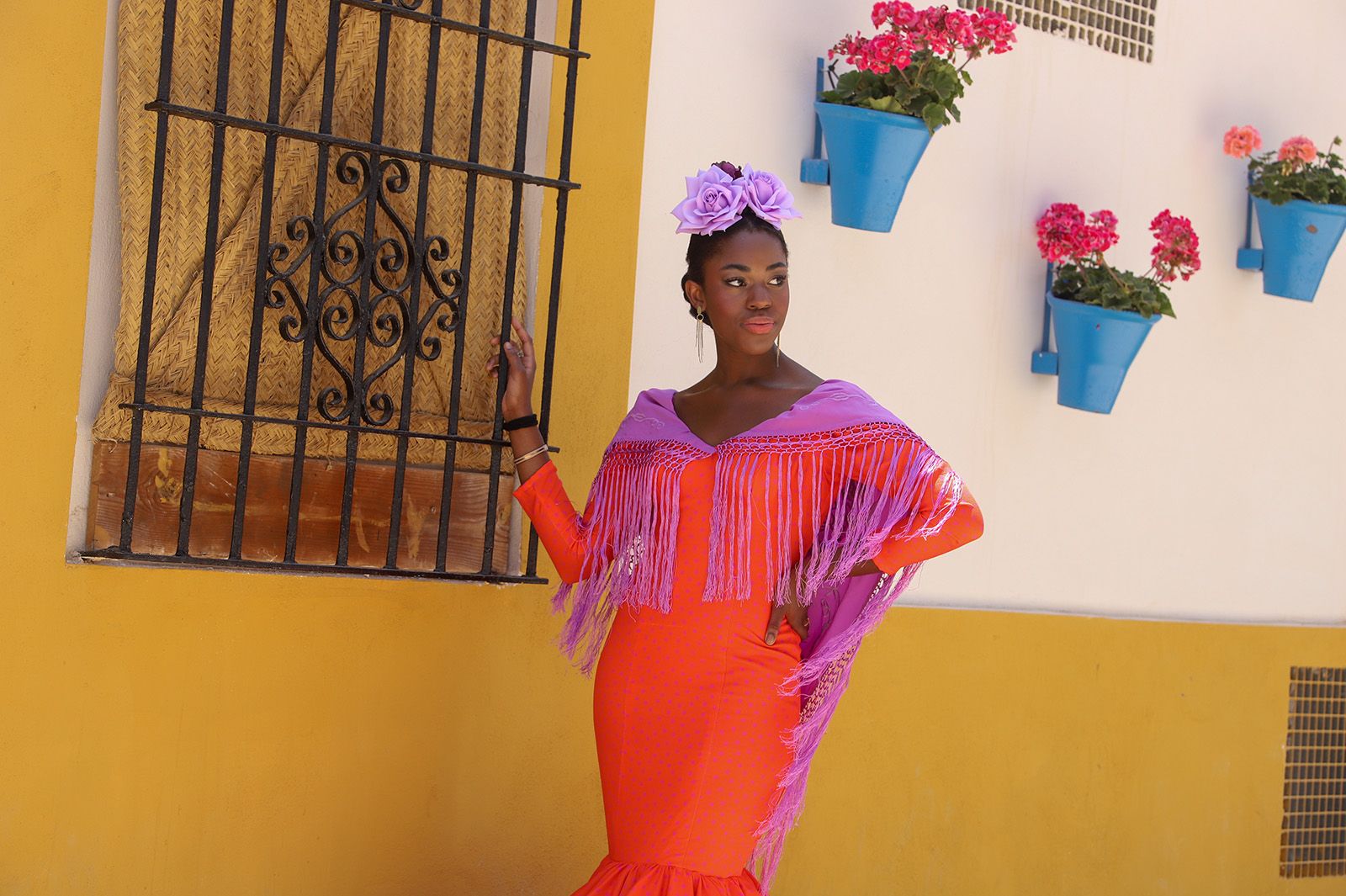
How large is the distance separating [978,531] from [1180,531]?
238 centimetres

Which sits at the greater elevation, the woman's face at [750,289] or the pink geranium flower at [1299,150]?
the pink geranium flower at [1299,150]

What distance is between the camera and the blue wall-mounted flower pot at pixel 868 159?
4086 mm

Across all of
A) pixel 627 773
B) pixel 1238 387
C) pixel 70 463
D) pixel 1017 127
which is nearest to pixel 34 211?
pixel 70 463

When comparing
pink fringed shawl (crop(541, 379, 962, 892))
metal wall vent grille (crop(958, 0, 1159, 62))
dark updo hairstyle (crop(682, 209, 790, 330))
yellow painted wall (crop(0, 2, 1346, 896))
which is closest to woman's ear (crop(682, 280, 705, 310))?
dark updo hairstyle (crop(682, 209, 790, 330))

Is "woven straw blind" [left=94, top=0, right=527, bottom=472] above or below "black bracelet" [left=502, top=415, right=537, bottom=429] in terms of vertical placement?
above

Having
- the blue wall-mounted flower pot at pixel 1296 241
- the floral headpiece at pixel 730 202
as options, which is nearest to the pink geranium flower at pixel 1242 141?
the blue wall-mounted flower pot at pixel 1296 241

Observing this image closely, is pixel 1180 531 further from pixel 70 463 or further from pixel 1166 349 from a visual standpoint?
pixel 70 463

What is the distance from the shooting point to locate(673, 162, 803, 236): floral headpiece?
10.5ft

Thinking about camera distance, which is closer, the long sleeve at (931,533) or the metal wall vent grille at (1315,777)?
the long sleeve at (931,533)

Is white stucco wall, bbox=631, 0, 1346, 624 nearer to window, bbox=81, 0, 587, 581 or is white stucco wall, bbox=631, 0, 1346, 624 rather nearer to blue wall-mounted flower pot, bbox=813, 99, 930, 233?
blue wall-mounted flower pot, bbox=813, 99, 930, 233

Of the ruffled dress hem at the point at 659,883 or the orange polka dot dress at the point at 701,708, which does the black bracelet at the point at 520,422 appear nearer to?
the orange polka dot dress at the point at 701,708

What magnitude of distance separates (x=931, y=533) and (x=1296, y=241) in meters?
2.84

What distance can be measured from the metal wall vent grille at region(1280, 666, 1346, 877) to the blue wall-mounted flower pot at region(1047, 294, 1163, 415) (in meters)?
1.50

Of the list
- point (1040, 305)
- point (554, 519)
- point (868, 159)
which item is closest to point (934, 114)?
point (868, 159)
